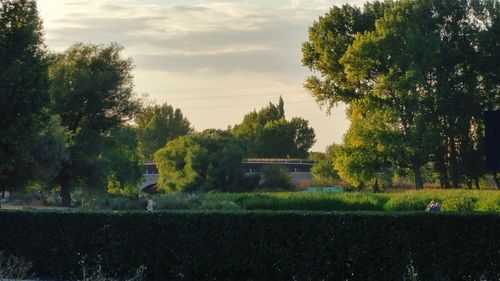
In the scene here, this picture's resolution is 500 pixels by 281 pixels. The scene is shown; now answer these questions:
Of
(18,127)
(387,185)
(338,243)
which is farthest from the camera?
(387,185)

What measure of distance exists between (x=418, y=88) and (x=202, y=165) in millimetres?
29036

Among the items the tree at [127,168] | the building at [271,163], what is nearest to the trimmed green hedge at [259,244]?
the tree at [127,168]

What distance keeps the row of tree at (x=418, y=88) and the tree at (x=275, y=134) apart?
5659 centimetres

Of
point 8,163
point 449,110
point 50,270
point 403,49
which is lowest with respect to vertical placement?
point 50,270

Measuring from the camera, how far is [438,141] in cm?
6000

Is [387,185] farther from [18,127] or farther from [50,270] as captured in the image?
[50,270]

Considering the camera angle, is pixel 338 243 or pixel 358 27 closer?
pixel 338 243

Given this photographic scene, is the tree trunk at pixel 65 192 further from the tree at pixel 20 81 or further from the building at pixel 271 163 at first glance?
the tree at pixel 20 81

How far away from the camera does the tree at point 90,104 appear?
57.5 metres

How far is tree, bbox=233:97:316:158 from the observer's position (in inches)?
4894

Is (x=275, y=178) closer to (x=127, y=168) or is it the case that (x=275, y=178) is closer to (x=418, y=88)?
(x=127, y=168)

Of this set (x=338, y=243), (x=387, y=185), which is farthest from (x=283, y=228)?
(x=387, y=185)

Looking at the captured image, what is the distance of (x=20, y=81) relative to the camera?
30234 millimetres

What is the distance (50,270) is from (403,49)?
45.8m
